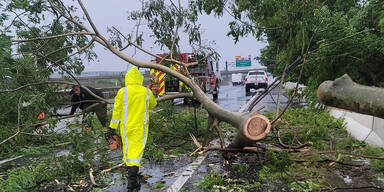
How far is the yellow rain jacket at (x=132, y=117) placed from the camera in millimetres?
3934

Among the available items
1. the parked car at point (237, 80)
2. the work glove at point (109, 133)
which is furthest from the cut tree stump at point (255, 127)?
the parked car at point (237, 80)

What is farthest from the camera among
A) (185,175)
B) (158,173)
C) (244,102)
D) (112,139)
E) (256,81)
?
(256,81)

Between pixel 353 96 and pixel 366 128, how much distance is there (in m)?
4.22

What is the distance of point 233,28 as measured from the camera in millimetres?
7836

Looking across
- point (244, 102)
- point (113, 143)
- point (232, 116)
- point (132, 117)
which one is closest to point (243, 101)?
point (244, 102)

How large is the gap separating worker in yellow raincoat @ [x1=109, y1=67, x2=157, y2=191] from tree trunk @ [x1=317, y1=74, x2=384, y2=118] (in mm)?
2493

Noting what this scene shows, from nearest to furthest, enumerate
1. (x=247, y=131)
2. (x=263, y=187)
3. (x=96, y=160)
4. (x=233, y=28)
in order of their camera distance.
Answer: (x=263, y=187), (x=247, y=131), (x=96, y=160), (x=233, y=28)

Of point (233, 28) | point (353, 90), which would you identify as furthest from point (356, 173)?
point (233, 28)

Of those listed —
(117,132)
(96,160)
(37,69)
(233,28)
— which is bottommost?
(96,160)

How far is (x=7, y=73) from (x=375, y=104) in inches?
247

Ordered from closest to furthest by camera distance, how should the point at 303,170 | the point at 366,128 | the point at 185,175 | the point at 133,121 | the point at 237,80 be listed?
the point at 133,121
the point at 303,170
the point at 185,175
the point at 366,128
the point at 237,80

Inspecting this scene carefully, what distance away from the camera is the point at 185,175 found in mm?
4277

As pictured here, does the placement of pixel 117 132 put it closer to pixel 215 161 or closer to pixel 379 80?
pixel 215 161

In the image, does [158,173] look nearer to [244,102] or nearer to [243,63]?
[244,102]
